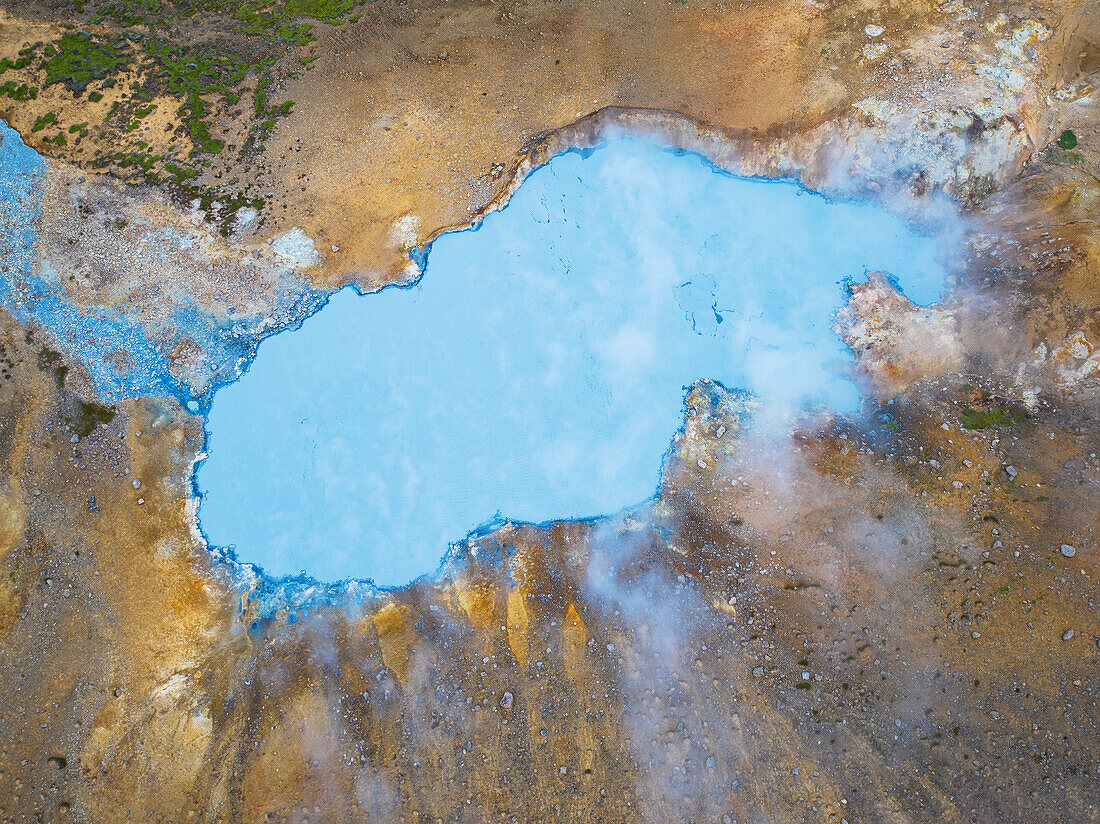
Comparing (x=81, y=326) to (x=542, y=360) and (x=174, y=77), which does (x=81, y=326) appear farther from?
(x=542, y=360)

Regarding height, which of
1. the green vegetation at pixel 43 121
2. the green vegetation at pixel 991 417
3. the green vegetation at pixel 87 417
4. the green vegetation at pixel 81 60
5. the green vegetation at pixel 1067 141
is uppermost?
the green vegetation at pixel 81 60

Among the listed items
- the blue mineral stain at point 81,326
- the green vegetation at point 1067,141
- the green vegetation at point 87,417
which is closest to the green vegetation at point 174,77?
the blue mineral stain at point 81,326

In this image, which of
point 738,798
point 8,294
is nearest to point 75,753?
point 8,294

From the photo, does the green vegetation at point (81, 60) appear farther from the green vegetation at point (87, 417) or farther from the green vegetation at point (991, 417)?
the green vegetation at point (991, 417)

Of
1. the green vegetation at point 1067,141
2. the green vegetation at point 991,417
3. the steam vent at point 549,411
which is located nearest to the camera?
the steam vent at point 549,411

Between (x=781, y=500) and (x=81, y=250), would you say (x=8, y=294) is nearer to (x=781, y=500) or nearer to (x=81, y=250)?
(x=81, y=250)

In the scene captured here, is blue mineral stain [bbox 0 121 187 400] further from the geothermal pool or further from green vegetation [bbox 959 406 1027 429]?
green vegetation [bbox 959 406 1027 429]

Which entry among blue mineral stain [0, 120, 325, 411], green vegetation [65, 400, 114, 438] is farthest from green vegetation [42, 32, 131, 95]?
green vegetation [65, 400, 114, 438]
